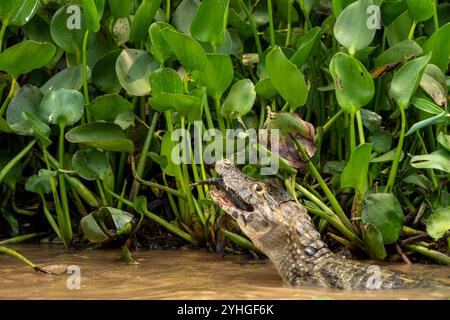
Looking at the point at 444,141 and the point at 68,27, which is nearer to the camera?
the point at 444,141

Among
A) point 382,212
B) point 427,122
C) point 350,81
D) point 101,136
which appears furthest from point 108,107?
point 427,122

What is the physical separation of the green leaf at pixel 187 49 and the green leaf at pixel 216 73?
0.06 meters

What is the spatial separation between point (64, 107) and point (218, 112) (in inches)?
29.3

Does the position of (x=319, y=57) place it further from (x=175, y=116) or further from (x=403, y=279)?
(x=403, y=279)

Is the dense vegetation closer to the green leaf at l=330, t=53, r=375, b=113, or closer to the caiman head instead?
the green leaf at l=330, t=53, r=375, b=113

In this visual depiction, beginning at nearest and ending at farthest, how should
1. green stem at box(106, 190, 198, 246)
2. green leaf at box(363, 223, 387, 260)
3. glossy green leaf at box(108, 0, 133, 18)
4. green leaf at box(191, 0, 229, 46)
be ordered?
green leaf at box(363, 223, 387, 260), green leaf at box(191, 0, 229, 46), glossy green leaf at box(108, 0, 133, 18), green stem at box(106, 190, 198, 246)

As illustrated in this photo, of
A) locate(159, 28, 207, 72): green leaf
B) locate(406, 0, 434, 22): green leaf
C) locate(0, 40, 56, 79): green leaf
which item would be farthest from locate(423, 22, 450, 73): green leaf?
locate(0, 40, 56, 79): green leaf

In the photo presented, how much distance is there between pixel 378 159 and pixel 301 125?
501 millimetres

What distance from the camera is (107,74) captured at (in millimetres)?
3896

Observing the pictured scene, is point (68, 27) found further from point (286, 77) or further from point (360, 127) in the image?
point (360, 127)

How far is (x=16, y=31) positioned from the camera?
4309mm

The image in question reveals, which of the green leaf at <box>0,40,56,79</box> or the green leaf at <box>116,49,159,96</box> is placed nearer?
the green leaf at <box>0,40,56,79</box>

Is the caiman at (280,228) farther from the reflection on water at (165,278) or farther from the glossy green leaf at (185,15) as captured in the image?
the glossy green leaf at (185,15)

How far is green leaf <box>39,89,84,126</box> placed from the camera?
3.52 m
